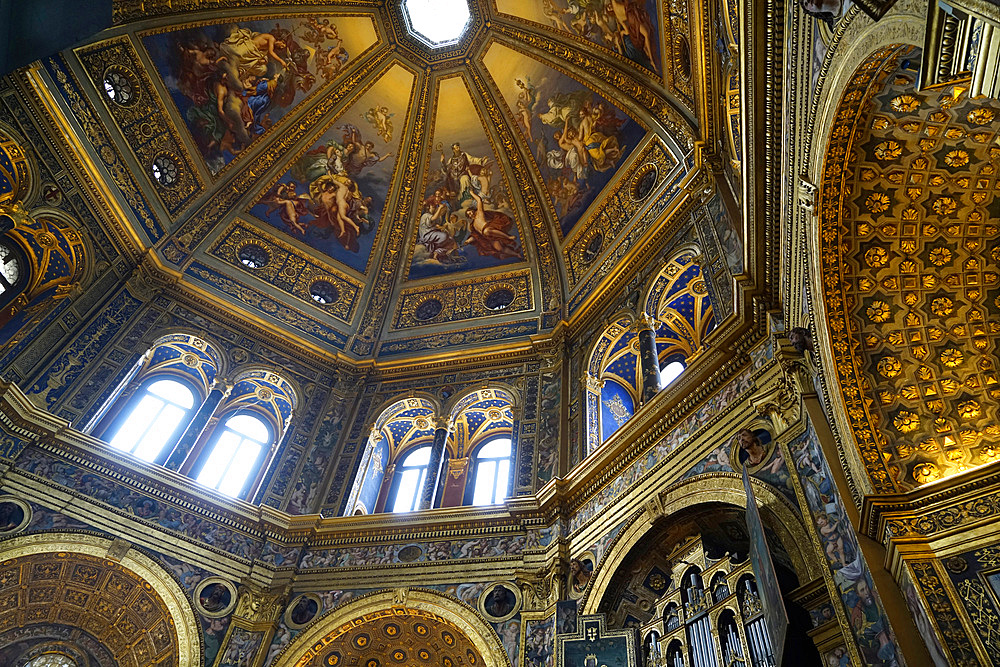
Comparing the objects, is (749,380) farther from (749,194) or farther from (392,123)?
(392,123)

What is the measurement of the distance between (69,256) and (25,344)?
2.29 metres

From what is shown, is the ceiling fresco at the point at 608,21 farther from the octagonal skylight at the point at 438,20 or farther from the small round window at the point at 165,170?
the small round window at the point at 165,170

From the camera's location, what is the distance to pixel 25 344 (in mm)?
12383

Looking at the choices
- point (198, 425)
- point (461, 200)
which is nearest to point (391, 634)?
point (198, 425)

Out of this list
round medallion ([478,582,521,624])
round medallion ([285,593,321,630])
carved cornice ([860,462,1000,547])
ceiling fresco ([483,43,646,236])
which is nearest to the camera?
carved cornice ([860,462,1000,547])

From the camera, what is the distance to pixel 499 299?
18.0 meters

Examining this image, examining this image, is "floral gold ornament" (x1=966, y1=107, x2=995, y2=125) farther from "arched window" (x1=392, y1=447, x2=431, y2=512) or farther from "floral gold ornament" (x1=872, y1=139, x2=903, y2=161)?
"arched window" (x1=392, y1=447, x2=431, y2=512)

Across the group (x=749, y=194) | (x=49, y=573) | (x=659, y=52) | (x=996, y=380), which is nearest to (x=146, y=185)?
(x=49, y=573)

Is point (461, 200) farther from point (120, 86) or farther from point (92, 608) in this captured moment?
point (92, 608)

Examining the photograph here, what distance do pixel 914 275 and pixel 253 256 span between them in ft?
50.3

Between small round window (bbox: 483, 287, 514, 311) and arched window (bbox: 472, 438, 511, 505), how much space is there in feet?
13.2

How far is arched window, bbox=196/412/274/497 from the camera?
13758 mm

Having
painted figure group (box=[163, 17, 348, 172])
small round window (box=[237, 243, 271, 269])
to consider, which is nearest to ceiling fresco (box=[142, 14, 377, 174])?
painted figure group (box=[163, 17, 348, 172])

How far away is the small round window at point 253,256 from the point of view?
1760 centimetres
